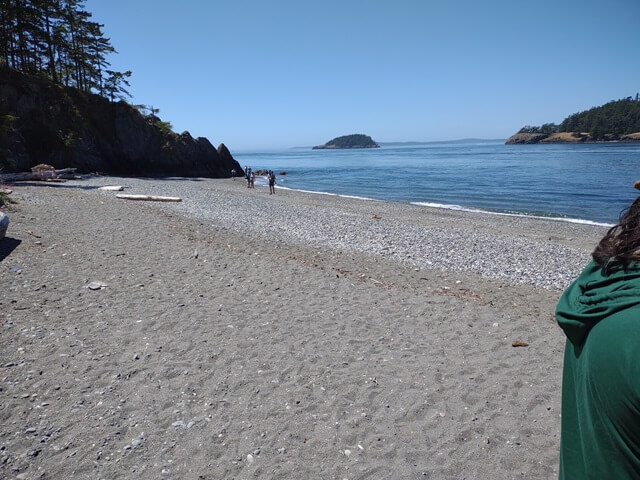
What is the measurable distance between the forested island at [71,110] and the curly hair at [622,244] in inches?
1228

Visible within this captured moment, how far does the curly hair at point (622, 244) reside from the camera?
1104 mm

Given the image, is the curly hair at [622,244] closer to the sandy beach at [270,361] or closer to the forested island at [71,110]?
the sandy beach at [270,361]

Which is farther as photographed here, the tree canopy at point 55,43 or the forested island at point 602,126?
the forested island at point 602,126

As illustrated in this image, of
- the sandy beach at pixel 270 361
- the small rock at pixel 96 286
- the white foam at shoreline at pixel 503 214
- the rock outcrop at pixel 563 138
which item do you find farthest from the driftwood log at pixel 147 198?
the rock outcrop at pixel 563 138

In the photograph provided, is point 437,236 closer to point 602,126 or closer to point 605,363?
point 605,363

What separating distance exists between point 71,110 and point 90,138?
2672 millimetres

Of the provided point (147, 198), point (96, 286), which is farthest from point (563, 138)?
point (96, 286)

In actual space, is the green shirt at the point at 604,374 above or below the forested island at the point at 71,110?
below

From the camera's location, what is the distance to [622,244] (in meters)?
1.17

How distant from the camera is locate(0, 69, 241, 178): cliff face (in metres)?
32.2

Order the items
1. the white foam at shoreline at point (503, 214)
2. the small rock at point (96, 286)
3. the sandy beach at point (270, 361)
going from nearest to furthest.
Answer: the sandy beach at point (270, 361) → the small rock at point (96, 286) → the white foam at shoreline at point (503, 214)

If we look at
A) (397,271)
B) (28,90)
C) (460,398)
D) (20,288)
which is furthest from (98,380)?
(28,90)

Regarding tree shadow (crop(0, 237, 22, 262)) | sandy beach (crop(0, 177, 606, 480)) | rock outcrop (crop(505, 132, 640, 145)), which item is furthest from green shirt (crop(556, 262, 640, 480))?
rock outcrop (crop(505, 132, 640, 145))

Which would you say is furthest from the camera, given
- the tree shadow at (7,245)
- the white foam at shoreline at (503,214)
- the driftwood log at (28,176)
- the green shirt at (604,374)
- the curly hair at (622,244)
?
the driftwood log at (28,176)
